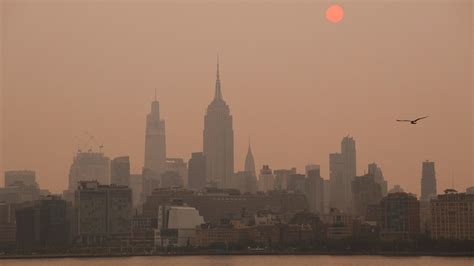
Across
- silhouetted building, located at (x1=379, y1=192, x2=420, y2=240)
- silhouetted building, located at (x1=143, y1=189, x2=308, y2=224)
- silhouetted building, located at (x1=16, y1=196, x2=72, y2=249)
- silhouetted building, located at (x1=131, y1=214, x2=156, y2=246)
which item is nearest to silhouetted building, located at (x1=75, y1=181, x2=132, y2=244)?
silhouetted building, located at (x1=131, y1=214, x2=156, y2=246)

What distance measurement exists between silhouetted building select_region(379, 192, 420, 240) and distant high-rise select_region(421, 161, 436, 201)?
29727mm

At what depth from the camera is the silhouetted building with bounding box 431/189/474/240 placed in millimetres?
113625

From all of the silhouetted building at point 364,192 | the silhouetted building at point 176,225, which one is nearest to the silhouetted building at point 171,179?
the silhouetted building at point 364,192

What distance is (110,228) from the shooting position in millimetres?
137250

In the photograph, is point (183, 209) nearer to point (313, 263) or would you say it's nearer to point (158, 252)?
point (158, 252)

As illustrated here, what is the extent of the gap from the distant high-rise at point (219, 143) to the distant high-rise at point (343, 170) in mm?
20161

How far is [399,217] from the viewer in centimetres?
12425

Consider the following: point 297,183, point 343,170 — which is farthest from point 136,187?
point 343,170

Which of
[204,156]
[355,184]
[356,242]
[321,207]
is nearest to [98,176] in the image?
[204,156]

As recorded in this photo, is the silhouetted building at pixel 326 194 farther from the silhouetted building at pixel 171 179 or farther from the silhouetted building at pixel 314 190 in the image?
the silhouetted building at pixel 171 179

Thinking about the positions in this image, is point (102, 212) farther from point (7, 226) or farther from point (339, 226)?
point (339, 226)

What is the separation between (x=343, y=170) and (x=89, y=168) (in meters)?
39.4

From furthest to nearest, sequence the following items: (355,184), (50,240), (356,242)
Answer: (355,184), (50,240), (356,242)

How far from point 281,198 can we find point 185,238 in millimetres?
37800
